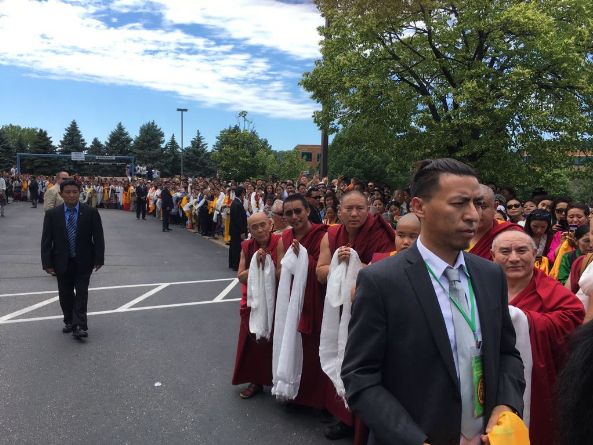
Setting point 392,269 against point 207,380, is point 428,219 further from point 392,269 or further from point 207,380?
point 207,380

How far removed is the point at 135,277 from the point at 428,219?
9873 mm

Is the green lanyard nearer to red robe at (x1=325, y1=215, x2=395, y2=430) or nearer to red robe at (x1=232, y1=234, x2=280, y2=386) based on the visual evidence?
red robe at (x1=325, y1=215, x2=395, y2=430)

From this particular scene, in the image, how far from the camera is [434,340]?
1.96 m

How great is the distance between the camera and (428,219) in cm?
214

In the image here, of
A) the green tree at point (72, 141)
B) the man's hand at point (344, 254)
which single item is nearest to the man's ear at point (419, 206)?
the man's hand at point (344, 254)

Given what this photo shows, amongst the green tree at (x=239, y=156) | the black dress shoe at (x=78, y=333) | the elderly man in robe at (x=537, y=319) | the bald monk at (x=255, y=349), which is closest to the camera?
the elderly man in robe at (x=537, y=319)

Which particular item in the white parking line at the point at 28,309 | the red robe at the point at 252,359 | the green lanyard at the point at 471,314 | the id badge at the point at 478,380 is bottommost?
the white parking line at the point at 28,309

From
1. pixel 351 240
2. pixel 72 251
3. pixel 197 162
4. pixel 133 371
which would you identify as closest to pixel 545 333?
pixel 351 240

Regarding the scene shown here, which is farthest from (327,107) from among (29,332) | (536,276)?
(536,276)

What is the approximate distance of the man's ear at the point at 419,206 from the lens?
2174 millimetres

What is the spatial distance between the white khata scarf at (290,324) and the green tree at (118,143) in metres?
77.7

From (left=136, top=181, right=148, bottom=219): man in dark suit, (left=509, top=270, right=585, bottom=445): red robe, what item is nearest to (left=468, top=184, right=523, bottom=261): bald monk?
(left=509, top=270, right=585, bottom=445): red robe

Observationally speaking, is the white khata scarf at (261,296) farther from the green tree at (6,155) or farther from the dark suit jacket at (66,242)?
the green tree at (6,155)

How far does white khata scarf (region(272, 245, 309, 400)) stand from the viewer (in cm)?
473
